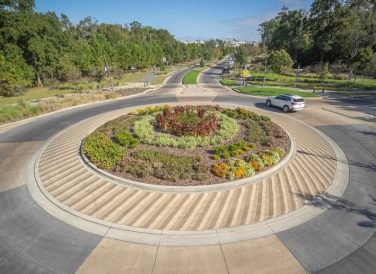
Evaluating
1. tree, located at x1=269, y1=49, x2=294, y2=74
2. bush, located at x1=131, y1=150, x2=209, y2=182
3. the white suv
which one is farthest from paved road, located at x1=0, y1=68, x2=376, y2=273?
tree, located at x1=269, y1=49, x2=294, y2=74

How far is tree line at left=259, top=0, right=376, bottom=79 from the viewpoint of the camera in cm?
4499

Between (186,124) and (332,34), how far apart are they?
62385 millimetres

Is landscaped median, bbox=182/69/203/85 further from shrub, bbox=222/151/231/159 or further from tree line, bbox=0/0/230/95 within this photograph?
shrub, bbox=222/151/231/159

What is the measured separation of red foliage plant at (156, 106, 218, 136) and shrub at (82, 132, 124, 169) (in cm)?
419

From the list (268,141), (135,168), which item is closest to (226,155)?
(268,141)

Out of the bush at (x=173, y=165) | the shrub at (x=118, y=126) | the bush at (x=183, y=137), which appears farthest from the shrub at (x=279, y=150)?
the shrub at (x=118, y=126)

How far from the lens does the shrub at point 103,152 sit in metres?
12.5

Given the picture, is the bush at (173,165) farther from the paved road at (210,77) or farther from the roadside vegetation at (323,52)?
the paved road at (210,77)

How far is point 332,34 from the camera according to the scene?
197 ft

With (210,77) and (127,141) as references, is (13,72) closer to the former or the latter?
(127,141)

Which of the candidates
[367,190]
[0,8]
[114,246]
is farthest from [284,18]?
[114,246]

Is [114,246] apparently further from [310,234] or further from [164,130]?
[164,130]

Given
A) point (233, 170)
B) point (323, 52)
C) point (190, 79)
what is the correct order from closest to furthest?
point (233, 170), point (190, 79), point (323, 52)

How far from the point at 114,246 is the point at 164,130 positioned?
996 cm
